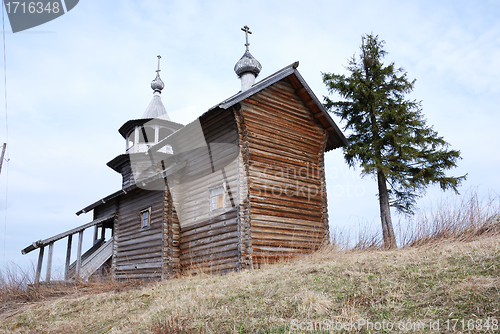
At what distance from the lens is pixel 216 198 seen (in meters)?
14.1

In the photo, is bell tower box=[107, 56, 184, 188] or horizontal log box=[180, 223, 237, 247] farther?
bell tower box=[107, 56, 184, 188]

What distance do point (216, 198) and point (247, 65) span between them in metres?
6.77

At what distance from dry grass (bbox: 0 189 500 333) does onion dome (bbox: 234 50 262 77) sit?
34.9ft

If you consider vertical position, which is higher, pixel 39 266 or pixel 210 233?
pixel 210 233

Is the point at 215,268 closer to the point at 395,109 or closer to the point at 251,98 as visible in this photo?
the point at 251,98

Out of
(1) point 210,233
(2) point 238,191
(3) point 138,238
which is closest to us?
(2) point 238,191

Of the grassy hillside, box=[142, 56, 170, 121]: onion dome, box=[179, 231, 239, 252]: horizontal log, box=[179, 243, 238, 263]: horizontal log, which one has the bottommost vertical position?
the grassy hillside

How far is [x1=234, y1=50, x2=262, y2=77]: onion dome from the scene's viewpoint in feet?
57.5

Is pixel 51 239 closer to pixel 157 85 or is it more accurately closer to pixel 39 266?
pixel 39 266

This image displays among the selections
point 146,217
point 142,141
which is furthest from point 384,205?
point 142,141

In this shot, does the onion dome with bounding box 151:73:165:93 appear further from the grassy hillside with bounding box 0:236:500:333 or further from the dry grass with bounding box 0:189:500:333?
the grassy hillside with bounding box 0:236:500:333

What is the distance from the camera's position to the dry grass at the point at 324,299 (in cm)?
554

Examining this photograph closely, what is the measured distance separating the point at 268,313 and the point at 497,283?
342 centimetres

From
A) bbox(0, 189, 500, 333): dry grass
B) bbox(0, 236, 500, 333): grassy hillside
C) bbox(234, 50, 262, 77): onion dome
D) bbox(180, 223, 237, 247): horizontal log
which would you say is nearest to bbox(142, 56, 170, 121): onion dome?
bbox(234, 50, 262, 77): onion dome
